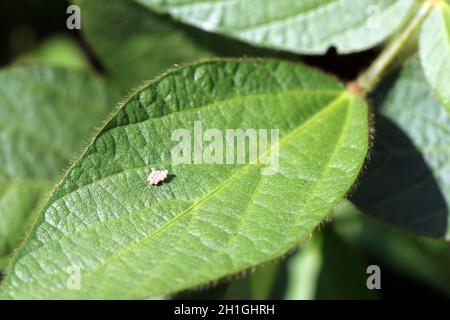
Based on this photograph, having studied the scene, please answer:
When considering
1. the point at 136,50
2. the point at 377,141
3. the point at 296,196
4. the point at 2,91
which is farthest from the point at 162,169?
the point at 2,91

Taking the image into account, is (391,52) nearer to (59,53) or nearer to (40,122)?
(40,122)

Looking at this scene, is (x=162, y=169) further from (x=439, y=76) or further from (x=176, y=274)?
(x=439, y=76)

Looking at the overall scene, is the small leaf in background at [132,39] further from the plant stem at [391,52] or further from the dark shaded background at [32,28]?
the dark shaded background at [32,28]

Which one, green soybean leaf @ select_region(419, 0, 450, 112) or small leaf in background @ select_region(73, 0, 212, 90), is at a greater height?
small leaf in background @ select_region(73, 0, 212, 90)

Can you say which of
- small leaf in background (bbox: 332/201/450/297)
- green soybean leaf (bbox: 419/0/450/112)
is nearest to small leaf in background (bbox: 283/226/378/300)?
small leaf in background (bbox: 332/201/450/297)

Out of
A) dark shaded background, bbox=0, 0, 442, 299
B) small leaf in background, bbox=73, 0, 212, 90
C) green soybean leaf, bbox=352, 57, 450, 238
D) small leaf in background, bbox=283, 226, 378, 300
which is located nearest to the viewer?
green soybean leaf, bbox=352, 57, 450, 238

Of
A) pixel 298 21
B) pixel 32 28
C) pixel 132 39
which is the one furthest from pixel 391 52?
pixel 32 28

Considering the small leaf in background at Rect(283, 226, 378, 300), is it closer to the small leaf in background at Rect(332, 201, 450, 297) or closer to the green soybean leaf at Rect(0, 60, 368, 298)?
the small leaf in background at Rect(332, 201, 450, 297)
